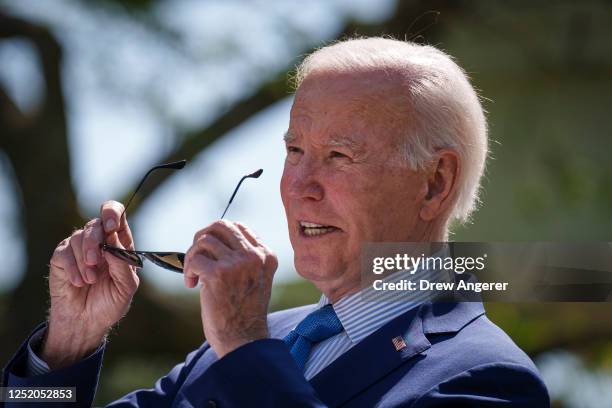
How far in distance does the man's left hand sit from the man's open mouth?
0.35 m

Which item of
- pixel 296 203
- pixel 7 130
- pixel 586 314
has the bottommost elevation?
pixel 586 314

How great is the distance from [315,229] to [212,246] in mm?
437

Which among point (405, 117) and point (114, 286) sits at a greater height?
point (405, 117)

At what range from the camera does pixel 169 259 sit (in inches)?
85.6

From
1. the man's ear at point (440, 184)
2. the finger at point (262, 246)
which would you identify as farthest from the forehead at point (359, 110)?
the finger at point (262, 246)

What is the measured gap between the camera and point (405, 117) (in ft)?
7.70

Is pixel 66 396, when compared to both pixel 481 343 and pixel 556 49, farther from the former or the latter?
pixel 556 49

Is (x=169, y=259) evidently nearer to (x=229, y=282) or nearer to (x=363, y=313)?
(x=229, y=282)

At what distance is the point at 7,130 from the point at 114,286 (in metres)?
4.64

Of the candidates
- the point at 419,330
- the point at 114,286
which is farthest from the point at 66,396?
the point at 419,330

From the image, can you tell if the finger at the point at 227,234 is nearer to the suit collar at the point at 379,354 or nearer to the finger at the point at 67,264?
the suit collar at the point at 379,354

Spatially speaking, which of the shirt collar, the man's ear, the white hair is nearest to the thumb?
the shirt collar

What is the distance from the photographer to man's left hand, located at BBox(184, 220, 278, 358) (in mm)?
1953

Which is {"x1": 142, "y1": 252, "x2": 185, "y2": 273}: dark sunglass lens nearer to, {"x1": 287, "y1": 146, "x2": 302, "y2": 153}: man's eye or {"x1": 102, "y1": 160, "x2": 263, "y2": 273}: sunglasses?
{"x1": 102, "y1": 160, "x2": 263, "y2": 273}: sunglasses
